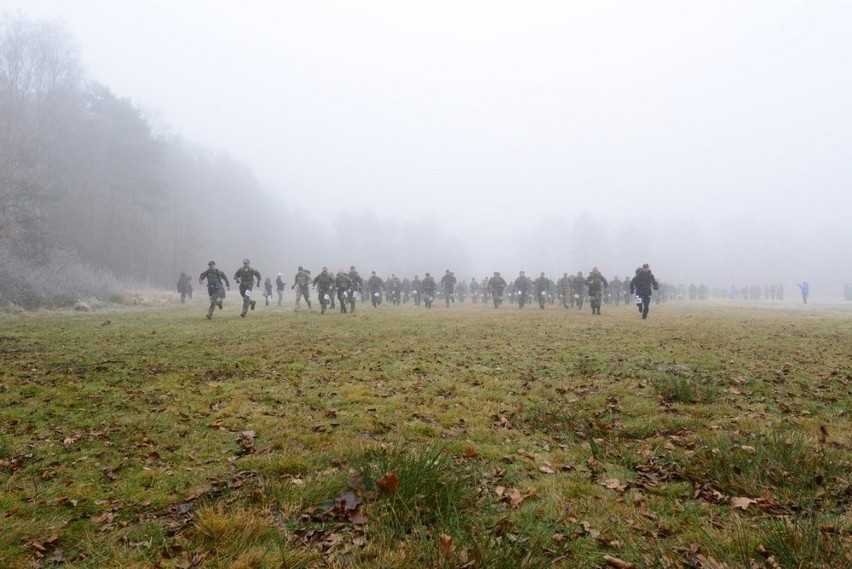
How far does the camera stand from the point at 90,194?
42.1 metres

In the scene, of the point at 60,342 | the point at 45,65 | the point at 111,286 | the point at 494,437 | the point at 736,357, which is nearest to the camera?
the point at 494,437

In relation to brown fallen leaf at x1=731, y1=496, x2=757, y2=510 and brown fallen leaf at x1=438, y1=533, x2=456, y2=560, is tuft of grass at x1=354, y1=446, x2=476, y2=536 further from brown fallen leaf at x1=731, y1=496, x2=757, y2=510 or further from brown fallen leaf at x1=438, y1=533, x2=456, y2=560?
brown fallen leaf at x1=731, y1=496, x2=757, y2=510

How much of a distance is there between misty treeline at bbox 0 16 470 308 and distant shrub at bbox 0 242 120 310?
7cm

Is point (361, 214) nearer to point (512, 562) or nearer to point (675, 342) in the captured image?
point (675, 342)

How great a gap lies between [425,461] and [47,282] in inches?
1034

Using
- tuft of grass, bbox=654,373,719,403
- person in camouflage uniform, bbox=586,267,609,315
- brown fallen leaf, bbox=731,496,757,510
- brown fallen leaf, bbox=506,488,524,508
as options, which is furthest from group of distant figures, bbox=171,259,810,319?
brown fallen leaf, bbox=731,496,757,510

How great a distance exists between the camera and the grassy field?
309 centimetres

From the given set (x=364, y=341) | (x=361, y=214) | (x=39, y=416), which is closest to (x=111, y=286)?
(x=364, y=341)

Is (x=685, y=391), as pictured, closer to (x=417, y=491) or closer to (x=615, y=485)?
(x=615, y=485)

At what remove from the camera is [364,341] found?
1278 cm

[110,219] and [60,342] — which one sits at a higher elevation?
[110,219]

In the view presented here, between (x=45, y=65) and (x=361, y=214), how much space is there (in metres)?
51.8

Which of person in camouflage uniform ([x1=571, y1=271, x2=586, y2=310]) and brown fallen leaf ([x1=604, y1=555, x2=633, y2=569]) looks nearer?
brown fallen leaf ([x1=604, y1=555, x2=633, y2=569])

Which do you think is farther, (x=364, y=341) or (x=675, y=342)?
(x=364, y=341)
